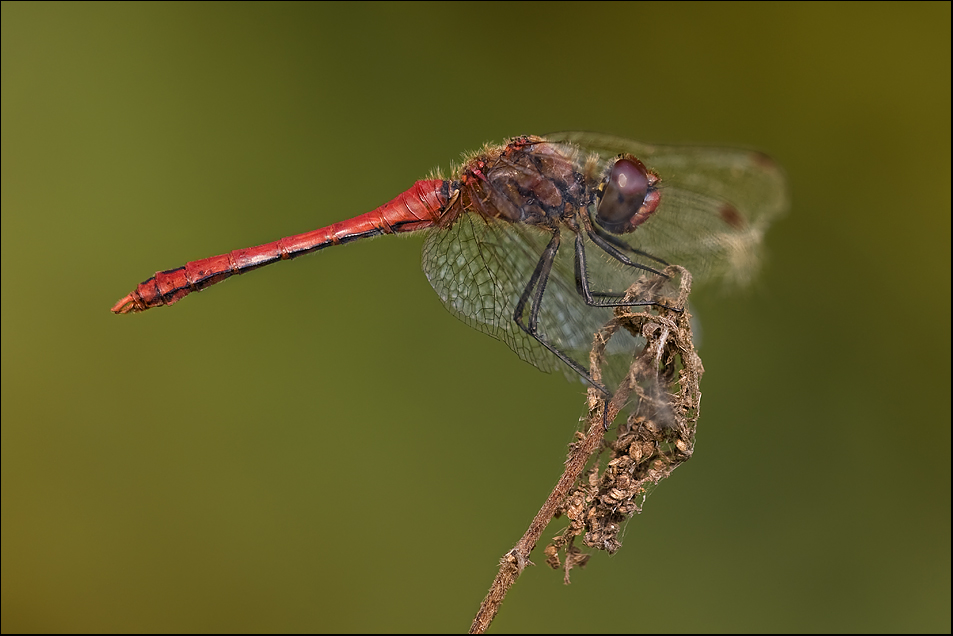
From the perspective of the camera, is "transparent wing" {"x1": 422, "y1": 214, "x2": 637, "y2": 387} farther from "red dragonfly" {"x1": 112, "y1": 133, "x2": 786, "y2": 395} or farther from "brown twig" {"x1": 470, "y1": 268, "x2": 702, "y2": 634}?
"brown twig" {"x1": 470, "y1": 268, "x2": 702, "y2": 634}

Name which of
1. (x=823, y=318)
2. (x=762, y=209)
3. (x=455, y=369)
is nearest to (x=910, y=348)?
(x=823, y=318)

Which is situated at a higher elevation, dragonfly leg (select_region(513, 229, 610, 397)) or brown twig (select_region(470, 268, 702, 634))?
dragonfly leg (select_region(513, 229, 610, 397))

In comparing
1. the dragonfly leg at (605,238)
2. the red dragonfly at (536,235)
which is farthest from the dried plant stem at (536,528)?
the dragonfly leg at (605,238)

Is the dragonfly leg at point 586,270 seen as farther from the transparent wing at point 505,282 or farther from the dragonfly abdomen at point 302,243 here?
the dragonfly abdomen at point 302,243

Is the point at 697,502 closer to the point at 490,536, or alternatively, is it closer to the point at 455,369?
the point at 490,536

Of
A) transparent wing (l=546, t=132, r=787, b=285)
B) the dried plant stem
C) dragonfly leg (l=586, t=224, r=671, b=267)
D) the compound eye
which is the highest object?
transparent wing (l=546, t=132, r=787, b=285)

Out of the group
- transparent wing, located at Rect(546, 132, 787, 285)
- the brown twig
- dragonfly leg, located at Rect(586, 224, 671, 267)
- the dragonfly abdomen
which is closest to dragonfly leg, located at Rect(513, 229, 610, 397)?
dragonfly leg, located at Rect(586, 224, 671, 267)

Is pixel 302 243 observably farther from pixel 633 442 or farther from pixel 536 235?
pixel 633 442

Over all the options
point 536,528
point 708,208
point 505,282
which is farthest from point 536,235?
point 536,528
